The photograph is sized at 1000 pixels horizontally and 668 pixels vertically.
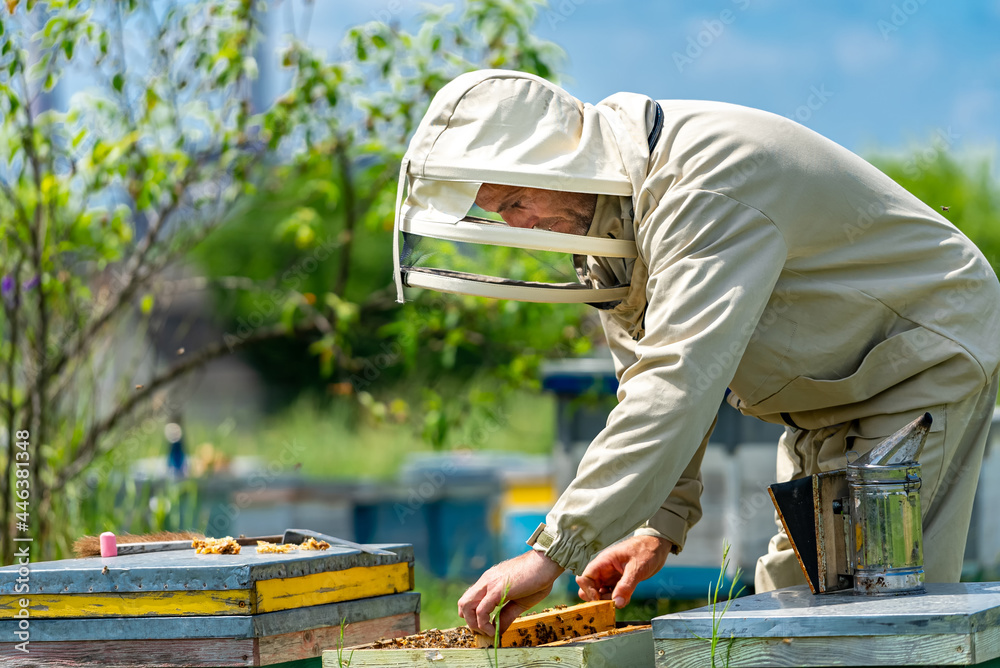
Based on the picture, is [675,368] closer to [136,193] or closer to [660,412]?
[660,412]

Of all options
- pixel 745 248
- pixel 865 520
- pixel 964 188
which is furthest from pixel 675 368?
pixel 964 188

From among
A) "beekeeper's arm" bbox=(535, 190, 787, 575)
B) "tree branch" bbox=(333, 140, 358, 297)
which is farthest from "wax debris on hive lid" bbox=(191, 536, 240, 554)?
"tree branch" bbox=(333, 140, 358, 297)

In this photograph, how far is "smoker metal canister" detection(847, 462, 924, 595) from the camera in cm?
176

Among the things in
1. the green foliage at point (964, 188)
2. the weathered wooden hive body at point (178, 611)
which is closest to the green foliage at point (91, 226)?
the weathered wooden hive body at point (178, 611)

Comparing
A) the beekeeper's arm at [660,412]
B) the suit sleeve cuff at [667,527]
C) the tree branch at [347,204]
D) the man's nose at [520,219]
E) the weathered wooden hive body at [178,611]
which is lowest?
the weathered wooden hive body at [178,611]

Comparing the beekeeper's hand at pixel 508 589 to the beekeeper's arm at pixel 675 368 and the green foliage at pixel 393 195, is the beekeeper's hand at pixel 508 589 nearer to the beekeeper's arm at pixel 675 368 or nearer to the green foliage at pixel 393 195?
the beekeeper's arm at pixel 675 368

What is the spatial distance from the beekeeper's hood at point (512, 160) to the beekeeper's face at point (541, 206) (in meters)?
0.04

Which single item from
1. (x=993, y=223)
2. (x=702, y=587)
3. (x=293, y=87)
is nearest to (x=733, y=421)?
(x=702, y=587)

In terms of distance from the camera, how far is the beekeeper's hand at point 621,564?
2299mm

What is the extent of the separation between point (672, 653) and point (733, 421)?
3406 millimetres

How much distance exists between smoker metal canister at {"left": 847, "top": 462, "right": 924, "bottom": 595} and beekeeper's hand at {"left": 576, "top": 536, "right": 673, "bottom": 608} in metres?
0.60

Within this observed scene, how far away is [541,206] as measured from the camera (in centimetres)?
204

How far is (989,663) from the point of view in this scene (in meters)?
1.65

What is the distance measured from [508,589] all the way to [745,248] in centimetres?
77
